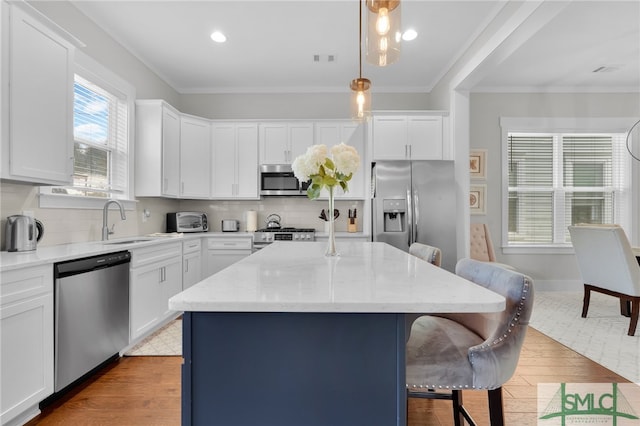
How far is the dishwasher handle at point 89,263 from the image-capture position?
6.58 feet

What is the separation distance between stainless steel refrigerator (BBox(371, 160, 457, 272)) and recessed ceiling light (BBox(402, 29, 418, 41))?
1.31 metres

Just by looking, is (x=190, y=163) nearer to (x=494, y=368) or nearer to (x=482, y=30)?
(x=482, y=30)

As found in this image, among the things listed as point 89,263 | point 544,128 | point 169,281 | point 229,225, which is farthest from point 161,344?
point 544,128

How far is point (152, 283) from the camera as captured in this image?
311 centimetres

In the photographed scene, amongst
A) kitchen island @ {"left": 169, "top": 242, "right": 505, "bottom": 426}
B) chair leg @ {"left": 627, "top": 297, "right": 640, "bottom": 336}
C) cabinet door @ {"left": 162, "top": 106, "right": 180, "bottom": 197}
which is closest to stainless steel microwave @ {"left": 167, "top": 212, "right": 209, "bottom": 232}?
cabinet door @ {"left": 162, "top": 106, "right": 180, "bottom": 197}

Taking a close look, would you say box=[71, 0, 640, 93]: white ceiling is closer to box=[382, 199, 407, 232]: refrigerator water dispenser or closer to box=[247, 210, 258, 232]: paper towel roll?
box=[382, 199, 407, 232]: refrigerator water dispenser

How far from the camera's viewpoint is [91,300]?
89.4 inches

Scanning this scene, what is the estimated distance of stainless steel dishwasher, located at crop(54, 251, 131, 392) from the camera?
201 centimetres

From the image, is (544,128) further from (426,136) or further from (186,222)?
(186,222)

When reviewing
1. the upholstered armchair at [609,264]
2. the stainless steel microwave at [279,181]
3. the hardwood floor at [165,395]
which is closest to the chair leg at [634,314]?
the upholstered armchair at [609,264]

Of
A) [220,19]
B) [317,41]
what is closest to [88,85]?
[220,19]

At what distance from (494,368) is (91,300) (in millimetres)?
2415

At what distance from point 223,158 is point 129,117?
1.26 metres

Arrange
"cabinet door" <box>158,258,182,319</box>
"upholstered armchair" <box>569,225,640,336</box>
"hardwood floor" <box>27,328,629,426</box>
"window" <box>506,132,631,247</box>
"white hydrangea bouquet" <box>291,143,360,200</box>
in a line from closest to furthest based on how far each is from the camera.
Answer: "white hydrangea bouquet" <box>291,143,360,200</box> → "hardwood floor" <box>27,328,629,426</box> → "upholstered armchair" <box>569,225,640,336</box> → "cabinet door" <box>158,258,182,319</box> → "window" <box>506,132,631,247</box>
